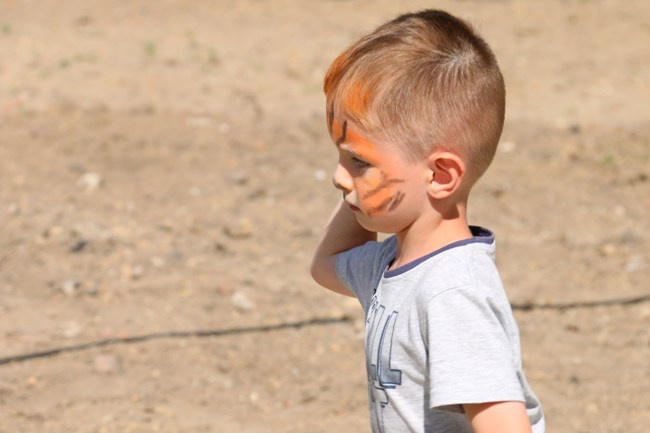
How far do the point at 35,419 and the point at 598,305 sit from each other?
216 centimetres

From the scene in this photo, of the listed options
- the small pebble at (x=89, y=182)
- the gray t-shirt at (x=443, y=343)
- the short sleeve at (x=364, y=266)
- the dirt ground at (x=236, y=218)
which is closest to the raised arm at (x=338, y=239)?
the short sleeve at (x=364, y=266)

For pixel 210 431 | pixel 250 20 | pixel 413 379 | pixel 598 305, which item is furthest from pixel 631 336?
pixel 250 20

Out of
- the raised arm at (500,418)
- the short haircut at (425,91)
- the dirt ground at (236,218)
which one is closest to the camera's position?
the raised arm at (500,418)

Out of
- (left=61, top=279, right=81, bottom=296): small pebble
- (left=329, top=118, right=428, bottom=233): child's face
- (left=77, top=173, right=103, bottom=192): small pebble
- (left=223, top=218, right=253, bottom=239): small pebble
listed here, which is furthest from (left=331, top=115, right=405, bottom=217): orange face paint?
(left=77, top=173, right=103, bottom=192): small pebble

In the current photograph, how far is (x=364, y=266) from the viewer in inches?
89.2

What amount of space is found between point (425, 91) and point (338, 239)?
58cm

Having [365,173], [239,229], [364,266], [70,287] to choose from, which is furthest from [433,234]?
[239,229]

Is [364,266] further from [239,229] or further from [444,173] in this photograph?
[239,229]

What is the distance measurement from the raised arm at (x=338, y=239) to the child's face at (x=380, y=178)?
14.3 inches

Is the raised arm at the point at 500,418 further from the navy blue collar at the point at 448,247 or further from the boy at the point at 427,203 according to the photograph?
the navy blue collar at the point at 448,247

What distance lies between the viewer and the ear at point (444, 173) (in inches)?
76.1

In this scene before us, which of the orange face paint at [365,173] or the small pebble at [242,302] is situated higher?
the orange face paint at [365,173]

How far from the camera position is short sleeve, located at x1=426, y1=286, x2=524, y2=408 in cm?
181

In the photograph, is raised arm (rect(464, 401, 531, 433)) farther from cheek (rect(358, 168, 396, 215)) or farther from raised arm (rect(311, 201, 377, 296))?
raised arm (rect(311, 201, 377, 296))
